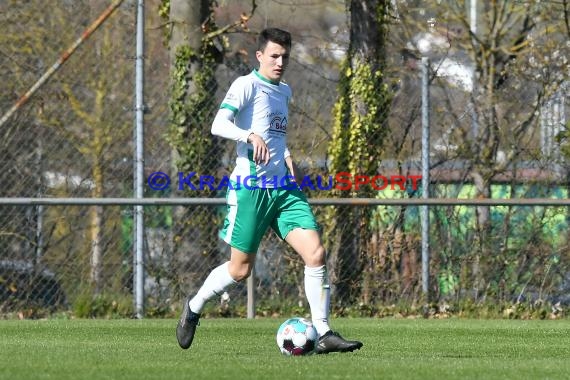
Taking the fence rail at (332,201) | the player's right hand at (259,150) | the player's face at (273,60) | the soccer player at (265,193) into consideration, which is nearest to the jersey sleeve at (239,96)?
the soccer player at (265,193)

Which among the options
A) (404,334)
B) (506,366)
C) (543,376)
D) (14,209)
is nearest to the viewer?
(543,376)

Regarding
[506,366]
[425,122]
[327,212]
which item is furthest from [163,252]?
[506,366]

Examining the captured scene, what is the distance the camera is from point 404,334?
Answer: 33.6 feet

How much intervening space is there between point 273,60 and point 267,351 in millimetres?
1823

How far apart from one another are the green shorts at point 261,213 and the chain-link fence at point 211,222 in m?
4.86

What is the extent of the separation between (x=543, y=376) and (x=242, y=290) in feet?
22.8

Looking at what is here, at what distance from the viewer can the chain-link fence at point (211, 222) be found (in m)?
13.0

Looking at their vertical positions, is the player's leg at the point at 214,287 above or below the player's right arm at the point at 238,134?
below

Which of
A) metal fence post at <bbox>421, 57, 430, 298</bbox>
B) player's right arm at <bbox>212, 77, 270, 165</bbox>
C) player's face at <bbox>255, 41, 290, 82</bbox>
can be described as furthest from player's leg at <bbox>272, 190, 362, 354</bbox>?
metal fence post at <bbox>421, 57, 430, 298</bbox>

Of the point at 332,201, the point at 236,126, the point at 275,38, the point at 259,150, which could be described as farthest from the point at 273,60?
the point at 332,201

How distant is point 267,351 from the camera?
838 cm

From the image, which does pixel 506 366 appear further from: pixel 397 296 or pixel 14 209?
pixel 14 209

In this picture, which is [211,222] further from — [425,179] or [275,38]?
[275,38]

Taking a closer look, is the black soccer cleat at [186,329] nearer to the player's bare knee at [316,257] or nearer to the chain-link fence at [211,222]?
the player's bare knee at [316,257]
